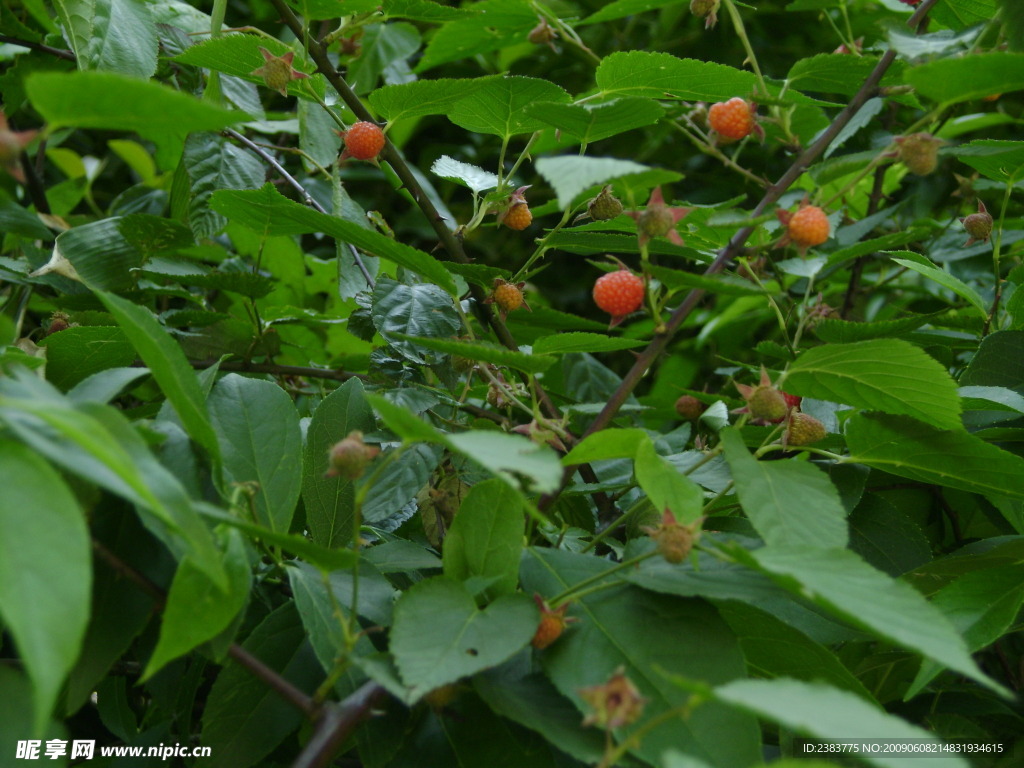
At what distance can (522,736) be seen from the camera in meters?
0.47

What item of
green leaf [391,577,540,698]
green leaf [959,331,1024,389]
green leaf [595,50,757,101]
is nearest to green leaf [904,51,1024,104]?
green leaf [595,50,757,101]

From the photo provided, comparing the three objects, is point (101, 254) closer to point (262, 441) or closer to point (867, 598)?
point (262, 441)

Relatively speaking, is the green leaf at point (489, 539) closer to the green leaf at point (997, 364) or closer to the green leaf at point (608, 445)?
the green leaf at point (608, 445)

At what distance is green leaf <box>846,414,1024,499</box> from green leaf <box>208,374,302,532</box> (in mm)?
373

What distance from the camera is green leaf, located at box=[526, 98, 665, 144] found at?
567mm

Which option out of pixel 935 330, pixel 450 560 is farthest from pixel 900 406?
pixel 935 330

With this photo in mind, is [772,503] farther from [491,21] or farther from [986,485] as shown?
[491,21]

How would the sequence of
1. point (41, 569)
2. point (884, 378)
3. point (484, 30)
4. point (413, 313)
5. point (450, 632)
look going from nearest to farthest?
point (41, 569) → point (450, 632) → point (884, 378) → point (413, 313) → point (484, 30)

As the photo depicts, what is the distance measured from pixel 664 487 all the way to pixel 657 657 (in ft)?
0.28

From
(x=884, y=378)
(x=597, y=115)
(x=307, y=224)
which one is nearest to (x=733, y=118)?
(x=597, y=115)

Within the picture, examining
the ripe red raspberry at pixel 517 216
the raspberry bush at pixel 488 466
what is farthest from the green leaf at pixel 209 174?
the ripe red raspberry at pixel 517 216

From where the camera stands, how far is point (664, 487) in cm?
46

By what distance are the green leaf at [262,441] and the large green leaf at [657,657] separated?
0.16 metres

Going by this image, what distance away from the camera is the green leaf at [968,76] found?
1.63ft
